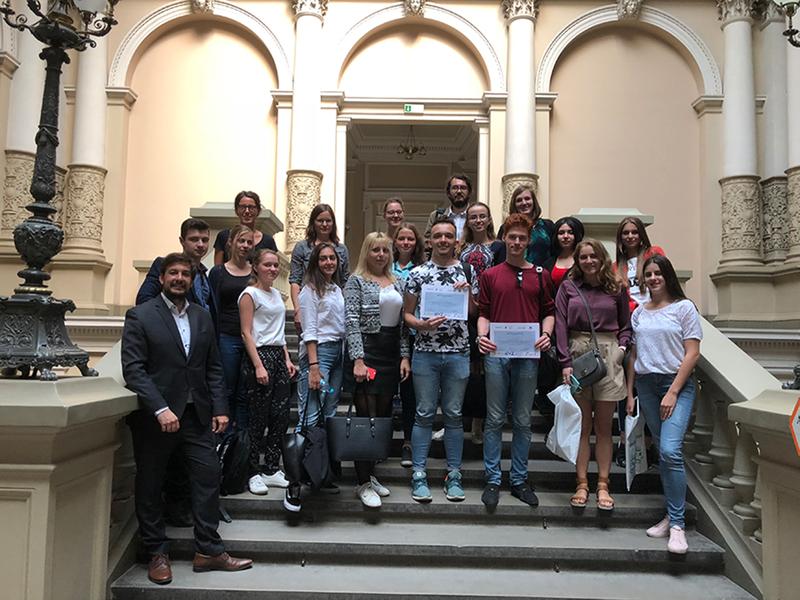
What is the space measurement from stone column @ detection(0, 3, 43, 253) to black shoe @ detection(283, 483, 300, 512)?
7992 millimetres

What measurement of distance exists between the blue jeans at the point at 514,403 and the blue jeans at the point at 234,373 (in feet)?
5.50

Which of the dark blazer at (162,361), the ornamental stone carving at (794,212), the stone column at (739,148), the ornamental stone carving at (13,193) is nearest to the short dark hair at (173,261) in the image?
the dark blazer at (162,361)

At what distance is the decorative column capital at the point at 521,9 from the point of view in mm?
10258

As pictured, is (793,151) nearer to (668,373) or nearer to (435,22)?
(435,22)

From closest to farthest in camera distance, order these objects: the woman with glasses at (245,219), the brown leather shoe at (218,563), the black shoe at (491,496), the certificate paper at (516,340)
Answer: the brown leather shoe at (218,563) < the black shoe at (491,496) < the certificate paper at (516,340) < the woman with glasses at (245,219)

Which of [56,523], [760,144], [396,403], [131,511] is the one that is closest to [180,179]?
[396,403]

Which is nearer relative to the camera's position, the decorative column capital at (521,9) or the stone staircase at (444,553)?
the stone staircase at (444,553)

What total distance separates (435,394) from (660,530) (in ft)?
5.39

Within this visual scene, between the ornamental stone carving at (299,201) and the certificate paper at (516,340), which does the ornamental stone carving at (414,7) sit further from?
the certificate paper at (516,340)

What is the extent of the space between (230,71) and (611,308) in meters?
8.61

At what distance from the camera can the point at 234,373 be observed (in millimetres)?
4391

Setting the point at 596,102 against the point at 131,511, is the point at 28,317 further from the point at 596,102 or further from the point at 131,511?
the point at 596,102

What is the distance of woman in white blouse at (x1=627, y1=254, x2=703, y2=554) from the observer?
385 centimetres

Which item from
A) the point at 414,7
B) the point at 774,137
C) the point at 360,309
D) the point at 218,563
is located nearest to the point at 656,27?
the point at 774,137
